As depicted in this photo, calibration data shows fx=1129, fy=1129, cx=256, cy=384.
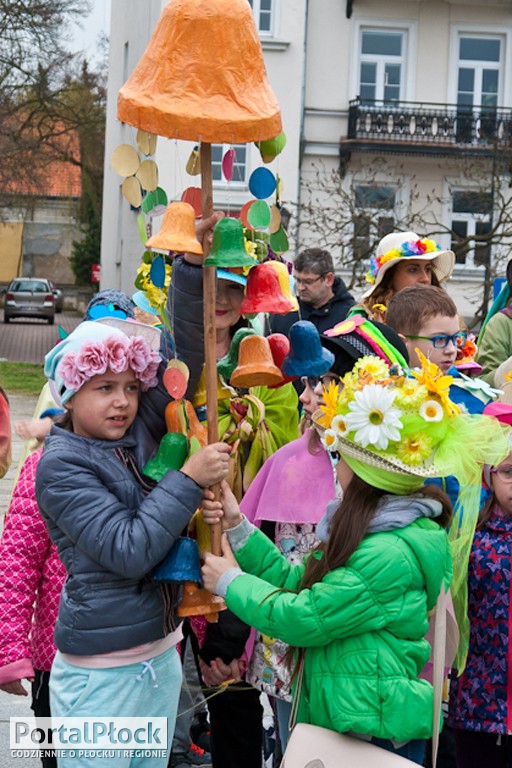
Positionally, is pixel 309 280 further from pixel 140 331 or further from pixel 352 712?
pixel 352 712

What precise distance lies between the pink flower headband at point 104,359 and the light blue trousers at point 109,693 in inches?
31.2

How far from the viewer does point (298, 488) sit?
3.66 m

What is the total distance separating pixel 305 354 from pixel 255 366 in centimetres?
18

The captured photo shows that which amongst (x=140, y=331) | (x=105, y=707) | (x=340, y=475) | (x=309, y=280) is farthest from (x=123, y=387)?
(x=309, y=280)

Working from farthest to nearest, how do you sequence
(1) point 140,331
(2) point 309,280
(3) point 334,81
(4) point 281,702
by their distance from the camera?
(3) point 334,81, (2) point 309,280, (4) point 281,702, (1) point 140,331

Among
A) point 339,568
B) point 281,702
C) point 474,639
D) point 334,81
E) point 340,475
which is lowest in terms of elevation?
point 281,702

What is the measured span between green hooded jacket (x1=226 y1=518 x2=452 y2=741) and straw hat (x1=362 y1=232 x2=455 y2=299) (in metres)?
2.47

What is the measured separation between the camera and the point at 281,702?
3.77 m

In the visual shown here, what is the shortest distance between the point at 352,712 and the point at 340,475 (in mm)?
626

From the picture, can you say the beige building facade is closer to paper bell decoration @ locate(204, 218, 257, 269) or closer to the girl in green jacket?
paper bell decoration @ locate(204, 218, 257, 269)

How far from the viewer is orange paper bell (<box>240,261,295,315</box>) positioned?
10.8 ft

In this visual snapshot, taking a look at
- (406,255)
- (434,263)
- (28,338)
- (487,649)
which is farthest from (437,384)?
(28,338)

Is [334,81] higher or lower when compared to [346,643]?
higher

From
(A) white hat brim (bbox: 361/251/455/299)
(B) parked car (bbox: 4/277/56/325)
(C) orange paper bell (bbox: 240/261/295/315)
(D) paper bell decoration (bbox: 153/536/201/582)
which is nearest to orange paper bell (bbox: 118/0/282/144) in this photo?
(C) orange paper bell (bbox: 240/261/295/315)
